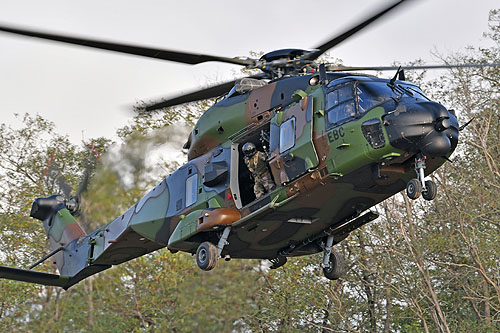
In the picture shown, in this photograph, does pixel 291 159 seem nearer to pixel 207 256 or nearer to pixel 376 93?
pixel 376 93

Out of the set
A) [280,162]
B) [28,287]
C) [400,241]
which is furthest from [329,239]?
[28,287]

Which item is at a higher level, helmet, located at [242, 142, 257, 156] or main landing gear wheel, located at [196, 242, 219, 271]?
helmet, located at [242, 142, 257, 156]

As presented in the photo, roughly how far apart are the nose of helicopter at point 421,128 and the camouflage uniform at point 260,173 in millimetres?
2410

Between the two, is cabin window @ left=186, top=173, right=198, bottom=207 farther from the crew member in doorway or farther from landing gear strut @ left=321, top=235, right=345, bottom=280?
landing gear strut @ left=321, top=235, right=345, bottom=280

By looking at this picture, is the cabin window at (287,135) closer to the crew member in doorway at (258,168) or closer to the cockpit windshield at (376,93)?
the crew member in doorway at (258,168)

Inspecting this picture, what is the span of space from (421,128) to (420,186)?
811 mm

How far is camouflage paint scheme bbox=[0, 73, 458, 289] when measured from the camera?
9.73m

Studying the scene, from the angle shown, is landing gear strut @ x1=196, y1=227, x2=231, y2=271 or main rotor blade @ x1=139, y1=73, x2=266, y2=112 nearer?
landing gear strut @ x1=196, y1=227, x2=231, y2=271

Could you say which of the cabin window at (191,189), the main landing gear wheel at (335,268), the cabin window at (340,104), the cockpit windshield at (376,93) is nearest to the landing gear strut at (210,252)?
the cabin window at (191,189)

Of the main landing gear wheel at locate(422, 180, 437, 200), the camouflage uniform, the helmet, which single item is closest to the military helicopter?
the main landing gear wheel at locate(422, 180, 437, 200)

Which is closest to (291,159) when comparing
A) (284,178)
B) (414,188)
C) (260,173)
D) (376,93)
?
(284,178)

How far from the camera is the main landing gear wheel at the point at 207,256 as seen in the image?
36.1ft

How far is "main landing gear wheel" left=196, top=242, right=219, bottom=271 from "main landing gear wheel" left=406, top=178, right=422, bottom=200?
3.45 metres

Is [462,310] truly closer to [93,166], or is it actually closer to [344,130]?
[93,166]
